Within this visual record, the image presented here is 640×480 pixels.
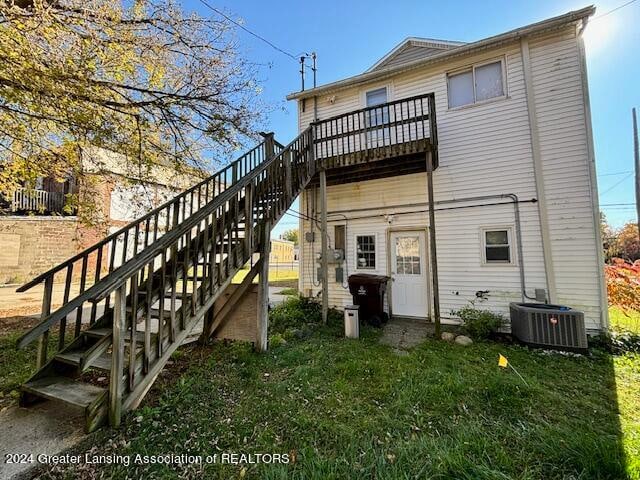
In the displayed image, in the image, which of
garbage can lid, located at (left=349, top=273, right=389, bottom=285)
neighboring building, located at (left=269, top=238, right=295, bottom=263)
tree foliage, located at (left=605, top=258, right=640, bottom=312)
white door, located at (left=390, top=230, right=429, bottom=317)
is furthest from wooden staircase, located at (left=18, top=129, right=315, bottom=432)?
neighboring building, located at (left=269, top=238, right=295, bottom=263)

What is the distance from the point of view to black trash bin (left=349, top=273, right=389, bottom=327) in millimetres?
6180

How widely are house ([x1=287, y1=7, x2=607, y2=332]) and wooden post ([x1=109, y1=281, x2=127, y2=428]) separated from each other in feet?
16.7

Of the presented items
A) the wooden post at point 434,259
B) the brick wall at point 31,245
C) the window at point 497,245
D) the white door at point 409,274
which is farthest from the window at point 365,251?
the brick wall at point 31,245

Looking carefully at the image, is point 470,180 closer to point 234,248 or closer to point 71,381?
point 234,248

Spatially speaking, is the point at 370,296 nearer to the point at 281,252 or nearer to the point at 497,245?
the point at 497,245

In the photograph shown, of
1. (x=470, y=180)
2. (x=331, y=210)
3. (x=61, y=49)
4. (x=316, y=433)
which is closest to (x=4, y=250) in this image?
(x=61, y=49)

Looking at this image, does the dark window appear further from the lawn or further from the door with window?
the door with window

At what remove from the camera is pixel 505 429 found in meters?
2.49

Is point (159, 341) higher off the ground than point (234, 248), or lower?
lower

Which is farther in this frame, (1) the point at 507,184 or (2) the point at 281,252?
(2) the point at 281,252

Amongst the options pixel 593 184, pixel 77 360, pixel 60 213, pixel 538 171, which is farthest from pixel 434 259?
pixel 60 213

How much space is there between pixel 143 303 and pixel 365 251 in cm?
516

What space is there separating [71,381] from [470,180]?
7299mm

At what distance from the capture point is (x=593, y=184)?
17.0ft
